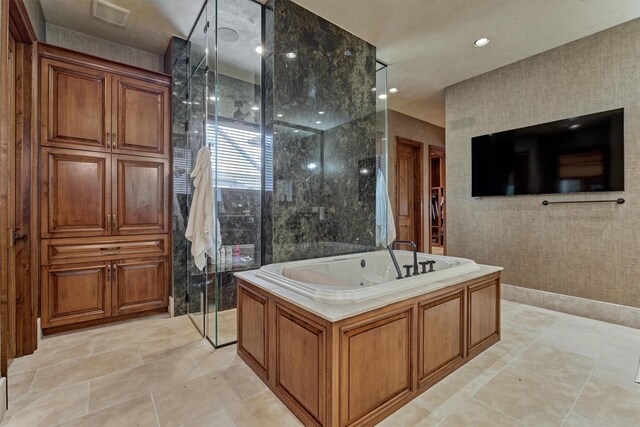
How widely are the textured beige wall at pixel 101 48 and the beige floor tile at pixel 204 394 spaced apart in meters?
3.23

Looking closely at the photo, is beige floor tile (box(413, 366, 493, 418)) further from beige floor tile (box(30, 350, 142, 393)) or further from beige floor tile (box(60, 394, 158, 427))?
beige floor tile (box(30, 350, 142, 393))

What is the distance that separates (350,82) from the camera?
3010 mm

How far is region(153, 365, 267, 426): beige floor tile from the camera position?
1.59 m

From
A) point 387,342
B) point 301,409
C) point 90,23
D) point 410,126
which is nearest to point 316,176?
point 387,342

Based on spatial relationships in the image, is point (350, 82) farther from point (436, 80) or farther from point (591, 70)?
point (591, 70)

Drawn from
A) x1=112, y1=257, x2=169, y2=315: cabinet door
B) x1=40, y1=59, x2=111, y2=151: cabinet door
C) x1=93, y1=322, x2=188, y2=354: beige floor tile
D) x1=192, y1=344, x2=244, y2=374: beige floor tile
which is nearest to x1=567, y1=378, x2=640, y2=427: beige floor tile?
x1=192, y1=344, x2=244, y2=374: beige floor tile

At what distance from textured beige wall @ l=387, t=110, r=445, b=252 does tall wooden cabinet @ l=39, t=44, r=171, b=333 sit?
3.59 metres

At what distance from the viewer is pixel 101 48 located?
3.04m

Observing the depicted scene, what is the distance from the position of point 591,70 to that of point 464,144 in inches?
54.8

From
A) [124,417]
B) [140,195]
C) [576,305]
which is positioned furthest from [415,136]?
[124,417]

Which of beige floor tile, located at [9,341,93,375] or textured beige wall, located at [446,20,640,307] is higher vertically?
textured beige wall, located at [446,20,640,307]

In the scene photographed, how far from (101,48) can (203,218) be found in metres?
2.21

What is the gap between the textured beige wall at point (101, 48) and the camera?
284 cm

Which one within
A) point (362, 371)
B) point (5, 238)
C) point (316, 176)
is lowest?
point (362, 371)
